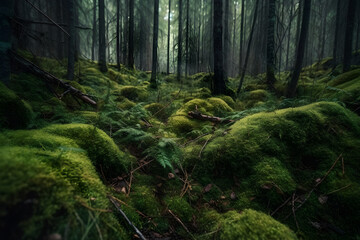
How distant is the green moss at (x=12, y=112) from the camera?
187cm

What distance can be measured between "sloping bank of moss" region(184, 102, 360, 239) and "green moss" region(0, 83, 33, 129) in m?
2.14

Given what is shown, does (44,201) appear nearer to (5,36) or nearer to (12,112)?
(12,112)

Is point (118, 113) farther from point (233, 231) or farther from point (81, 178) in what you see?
point (233, 231)

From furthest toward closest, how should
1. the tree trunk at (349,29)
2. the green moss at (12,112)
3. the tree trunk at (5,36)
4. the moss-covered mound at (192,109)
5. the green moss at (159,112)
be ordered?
the tree trunk at (349,29) < the green moss at (159,112) < the moss-covered mound at (192,109) < the tree trunk at (5,36) < the green moss at (12,112)

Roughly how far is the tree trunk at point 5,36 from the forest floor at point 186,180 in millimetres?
743

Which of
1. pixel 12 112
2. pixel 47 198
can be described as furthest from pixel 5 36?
pixel 47 198

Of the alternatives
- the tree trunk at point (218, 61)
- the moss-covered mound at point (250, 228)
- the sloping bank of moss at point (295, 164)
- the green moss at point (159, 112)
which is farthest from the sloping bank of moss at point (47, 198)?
the tree trunk at point (218, 61)

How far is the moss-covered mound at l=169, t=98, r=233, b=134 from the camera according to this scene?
3.74 meters

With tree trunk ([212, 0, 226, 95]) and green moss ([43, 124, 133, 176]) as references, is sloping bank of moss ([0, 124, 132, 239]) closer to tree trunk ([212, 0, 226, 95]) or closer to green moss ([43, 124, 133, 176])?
green moss ([43, 124, 133, 176])

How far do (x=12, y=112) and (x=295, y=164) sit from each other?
356 centimetres

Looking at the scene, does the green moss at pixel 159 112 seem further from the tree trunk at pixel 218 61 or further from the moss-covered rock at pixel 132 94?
the tree trunk at pixel 218 61

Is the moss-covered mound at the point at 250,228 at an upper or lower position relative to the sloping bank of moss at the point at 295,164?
lower

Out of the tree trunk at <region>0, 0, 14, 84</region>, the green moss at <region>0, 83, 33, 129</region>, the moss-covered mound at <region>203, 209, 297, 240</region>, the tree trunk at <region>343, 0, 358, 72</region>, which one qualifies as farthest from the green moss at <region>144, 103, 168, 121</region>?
the tree trunk at <region>343, 0, 358, 72</region>

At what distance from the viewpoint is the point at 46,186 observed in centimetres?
94
